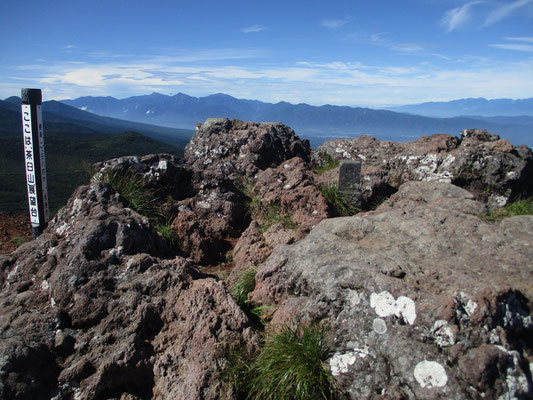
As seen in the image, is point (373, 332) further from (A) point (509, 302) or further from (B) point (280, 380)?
(A) point (509, 302)

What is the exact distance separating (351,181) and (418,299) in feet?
19.6

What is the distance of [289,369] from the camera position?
397 centimetres

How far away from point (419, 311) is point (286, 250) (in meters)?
2.31

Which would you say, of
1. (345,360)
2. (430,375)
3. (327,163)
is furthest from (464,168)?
(345,360)

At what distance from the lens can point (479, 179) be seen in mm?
10016

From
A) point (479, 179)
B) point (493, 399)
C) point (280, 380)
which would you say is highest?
point (479, 179)

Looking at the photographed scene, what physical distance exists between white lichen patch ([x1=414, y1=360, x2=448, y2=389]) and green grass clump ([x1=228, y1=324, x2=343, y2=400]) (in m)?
0.84

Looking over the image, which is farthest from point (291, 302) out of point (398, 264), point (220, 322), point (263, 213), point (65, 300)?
point (263, 213)

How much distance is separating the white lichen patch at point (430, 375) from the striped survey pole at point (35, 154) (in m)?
7.95

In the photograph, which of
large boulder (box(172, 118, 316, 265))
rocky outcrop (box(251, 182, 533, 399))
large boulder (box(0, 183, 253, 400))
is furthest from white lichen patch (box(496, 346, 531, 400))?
large boulder (box(172, 118, 316, 265))

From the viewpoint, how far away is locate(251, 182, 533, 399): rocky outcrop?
11.7ft

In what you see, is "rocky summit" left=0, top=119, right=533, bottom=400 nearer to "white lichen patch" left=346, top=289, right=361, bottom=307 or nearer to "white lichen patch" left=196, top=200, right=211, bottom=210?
"white lichen patch" left=346, top=289, right=361, bottom=307

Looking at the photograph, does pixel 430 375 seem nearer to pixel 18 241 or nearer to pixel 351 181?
pixel 351 181

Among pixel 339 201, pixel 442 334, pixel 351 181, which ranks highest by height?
pixel 351 181
